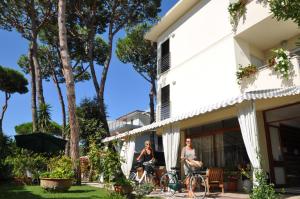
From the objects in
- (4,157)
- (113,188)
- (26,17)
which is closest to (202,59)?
(113,188)

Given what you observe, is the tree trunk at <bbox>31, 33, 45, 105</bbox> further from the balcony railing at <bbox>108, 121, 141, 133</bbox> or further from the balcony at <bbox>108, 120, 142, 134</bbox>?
the balcony railing at <bbox>108, 121, 141, 133</bbox>

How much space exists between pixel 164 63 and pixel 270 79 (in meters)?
8.18

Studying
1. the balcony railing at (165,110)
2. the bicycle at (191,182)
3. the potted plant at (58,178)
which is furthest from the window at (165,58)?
the potted plant at (58,178)

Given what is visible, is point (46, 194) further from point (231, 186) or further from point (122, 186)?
point (231, 186)

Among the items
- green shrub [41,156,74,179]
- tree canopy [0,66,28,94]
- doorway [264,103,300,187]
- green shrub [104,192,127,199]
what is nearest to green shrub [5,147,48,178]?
green shrub [41,156,74,179]

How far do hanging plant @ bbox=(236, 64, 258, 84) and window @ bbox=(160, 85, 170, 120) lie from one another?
226 inches

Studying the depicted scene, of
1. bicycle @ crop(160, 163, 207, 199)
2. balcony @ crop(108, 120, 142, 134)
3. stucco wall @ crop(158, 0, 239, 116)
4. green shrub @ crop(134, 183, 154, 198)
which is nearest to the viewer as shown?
green shrub @ crop(134, 183, 154, 198)

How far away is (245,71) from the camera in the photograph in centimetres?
1261

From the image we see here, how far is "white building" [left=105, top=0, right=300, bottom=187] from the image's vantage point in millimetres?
10594

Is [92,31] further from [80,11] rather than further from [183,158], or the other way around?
[183,158]

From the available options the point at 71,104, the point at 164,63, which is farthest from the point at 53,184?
the point at 164,63

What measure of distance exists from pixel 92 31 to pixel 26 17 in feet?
16.8

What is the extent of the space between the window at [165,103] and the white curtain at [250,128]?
930 centimetres

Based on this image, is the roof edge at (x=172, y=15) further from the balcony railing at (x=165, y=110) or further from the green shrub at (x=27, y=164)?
the green shrub at (x=27, y=164)
